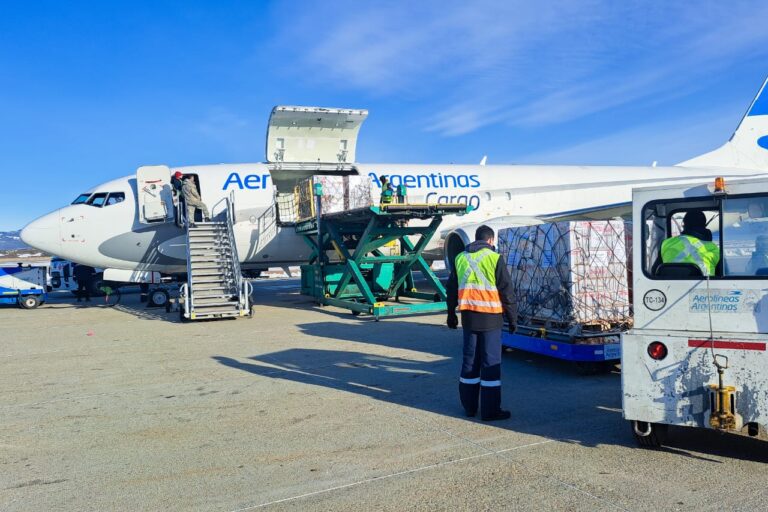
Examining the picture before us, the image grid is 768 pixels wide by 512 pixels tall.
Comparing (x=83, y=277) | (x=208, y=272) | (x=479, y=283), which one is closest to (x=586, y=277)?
(x=479, y=283)

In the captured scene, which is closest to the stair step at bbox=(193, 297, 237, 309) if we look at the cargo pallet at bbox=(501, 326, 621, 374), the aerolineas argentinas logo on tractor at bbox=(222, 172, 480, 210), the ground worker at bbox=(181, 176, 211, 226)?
the ground worker at bbox=(181, 176, 211, 226)

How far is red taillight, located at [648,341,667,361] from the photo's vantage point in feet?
13.4

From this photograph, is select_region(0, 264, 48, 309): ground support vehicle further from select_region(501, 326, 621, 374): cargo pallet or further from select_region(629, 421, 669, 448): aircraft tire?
select_region(629, 421, 669, 448): aircraft tire

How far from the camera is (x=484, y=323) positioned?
5.23m

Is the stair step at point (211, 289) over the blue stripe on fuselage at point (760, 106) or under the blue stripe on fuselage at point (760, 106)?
under

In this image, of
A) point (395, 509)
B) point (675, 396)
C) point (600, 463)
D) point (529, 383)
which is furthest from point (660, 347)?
point (529, 383)

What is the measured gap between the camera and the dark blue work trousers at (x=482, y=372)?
5.11m

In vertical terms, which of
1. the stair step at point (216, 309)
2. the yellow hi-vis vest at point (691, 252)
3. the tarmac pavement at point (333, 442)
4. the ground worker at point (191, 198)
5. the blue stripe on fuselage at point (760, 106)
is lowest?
the tarmac pavement at point (333, 442)

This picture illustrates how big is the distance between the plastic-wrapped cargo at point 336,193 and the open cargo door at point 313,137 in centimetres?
129

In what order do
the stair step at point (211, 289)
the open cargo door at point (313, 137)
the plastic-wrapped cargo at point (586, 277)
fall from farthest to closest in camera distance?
the open cargo door at point (313, 137)
the stair step at point (211, 289)
the plastic-wrapped cargo at point (586, 277)

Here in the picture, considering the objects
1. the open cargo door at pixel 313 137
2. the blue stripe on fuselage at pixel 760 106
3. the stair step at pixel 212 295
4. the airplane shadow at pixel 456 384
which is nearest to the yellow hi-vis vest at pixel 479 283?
the airplane shadow at pixel 456 384

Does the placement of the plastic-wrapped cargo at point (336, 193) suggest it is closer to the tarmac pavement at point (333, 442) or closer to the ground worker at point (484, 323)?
the tarmac pavement at point (333, 442)

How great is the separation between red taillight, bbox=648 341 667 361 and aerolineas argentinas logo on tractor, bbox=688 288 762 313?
0.31m

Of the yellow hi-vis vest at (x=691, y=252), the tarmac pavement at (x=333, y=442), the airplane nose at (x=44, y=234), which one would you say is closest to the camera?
the tarmac pavement at (x=333, y=442)
